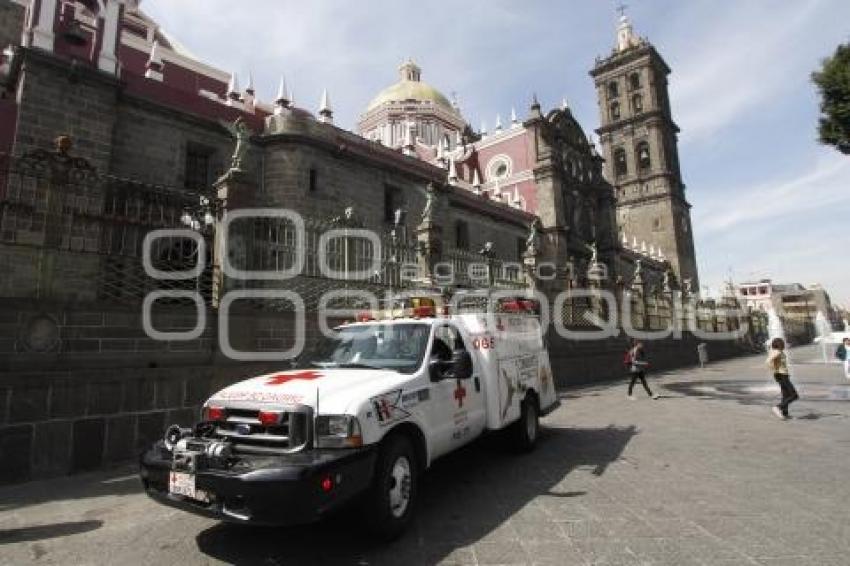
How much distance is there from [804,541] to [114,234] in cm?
876

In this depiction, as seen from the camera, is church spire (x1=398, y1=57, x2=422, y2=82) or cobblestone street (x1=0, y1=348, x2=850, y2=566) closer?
cobblestone street (x1=0, y1=348, x2=850, y2=566)

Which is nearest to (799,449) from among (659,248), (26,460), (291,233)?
(291,233)

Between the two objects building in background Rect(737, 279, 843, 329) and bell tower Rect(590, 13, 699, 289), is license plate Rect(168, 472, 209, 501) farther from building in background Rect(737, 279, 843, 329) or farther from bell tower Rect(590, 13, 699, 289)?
building in background Rect(737, 279, 843, 329)

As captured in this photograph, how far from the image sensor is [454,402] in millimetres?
5398

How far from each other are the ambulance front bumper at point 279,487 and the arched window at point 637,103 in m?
65.2

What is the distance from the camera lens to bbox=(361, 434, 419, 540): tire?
3965mm

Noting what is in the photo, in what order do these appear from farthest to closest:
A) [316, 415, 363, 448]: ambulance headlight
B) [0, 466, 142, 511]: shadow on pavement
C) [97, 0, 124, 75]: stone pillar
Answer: [97, 0, 124, 75]: stone pillar < [0, 466, 142, 511]: shadow on pavement < [316, 415, 363, 448]: ambulance headlight

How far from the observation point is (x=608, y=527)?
428 centimetres

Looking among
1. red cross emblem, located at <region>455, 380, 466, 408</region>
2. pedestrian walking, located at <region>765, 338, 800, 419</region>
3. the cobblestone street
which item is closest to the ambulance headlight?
the cobblestone street

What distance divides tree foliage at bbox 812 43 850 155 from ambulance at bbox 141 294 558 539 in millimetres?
15278

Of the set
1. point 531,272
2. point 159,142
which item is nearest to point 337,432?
point 531,272

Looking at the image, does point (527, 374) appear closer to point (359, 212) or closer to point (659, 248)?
point (359, 212)

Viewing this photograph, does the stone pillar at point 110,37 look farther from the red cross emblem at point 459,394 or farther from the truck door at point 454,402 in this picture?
the red cross emblem at point 459,394

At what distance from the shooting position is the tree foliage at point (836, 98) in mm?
14336
